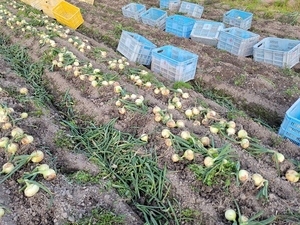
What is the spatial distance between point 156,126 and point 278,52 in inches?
122

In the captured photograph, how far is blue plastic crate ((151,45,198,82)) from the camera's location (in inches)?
195

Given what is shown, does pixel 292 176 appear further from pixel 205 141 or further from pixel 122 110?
pixel 122 110

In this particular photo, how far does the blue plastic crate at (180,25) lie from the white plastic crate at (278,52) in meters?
1.81

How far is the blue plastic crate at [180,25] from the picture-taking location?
22.8ft

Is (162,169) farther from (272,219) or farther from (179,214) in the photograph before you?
(272,219)

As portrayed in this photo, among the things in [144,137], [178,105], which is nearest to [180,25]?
[178,105]

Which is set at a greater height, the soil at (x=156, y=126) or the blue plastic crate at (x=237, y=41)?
the blue plastic crate at (x=237, y=41)

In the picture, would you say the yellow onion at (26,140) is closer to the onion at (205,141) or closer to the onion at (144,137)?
the onion at (144,137)

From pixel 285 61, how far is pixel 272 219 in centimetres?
364

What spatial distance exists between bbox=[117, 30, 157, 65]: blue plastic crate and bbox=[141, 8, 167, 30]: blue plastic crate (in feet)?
5.70

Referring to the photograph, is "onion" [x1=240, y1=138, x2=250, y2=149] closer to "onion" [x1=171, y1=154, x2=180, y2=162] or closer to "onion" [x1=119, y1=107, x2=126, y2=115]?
"onion" [x1=171, y1=154, x2=180, y2=162]

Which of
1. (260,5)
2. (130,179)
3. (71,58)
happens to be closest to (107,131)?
(130,179)

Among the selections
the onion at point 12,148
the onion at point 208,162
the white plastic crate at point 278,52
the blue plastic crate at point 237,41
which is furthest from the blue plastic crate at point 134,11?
the onion at point 208,162

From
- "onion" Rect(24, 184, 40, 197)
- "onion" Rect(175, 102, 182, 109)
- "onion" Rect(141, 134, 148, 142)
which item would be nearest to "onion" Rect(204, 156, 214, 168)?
"onion" Rect(141, 134, 148, 142)
